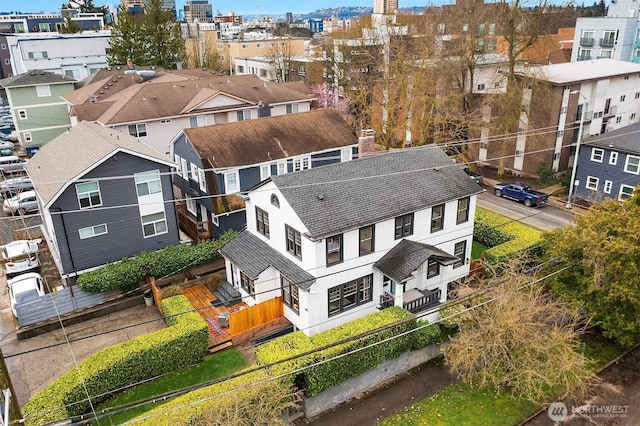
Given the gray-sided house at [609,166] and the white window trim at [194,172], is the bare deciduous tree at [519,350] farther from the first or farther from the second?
the gray-sided house at [609,166]

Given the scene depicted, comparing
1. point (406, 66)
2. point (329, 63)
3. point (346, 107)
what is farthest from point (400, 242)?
point (329, 63)

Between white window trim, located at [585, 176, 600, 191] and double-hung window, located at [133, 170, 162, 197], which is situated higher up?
double-hung window, located at [133, 170, 162, 197]

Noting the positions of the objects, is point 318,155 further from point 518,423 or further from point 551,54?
point 551,54

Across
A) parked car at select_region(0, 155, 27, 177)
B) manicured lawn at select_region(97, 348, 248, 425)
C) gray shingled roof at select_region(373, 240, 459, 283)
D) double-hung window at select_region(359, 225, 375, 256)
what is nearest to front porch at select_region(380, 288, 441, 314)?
gray shingled roof at select_region(373, 240, 459, 283)

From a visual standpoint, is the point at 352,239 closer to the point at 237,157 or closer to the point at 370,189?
the point at 370,189

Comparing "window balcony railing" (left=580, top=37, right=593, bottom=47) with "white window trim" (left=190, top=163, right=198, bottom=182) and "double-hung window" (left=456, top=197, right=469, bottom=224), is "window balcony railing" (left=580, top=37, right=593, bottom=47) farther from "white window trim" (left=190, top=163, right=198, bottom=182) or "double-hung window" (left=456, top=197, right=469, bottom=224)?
"white window trim" (left=190, top=163, right=198, bottom=182)

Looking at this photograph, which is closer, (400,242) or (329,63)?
(400,242)
